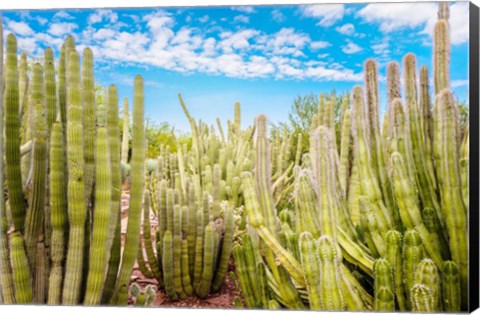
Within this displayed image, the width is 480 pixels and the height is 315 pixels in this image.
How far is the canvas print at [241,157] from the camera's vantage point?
411 cm

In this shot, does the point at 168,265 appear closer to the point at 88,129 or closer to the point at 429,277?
the point at 88,129

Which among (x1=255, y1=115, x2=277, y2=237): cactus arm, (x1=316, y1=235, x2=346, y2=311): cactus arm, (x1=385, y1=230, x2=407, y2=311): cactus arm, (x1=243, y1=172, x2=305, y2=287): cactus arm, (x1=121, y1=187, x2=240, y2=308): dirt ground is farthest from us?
(x1=121, y1=187, x2=240, y2=308): dirt ground

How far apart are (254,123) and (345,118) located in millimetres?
675

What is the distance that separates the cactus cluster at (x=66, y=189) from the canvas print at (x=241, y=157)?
0.01 metres

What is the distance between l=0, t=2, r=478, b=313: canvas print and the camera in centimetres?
411

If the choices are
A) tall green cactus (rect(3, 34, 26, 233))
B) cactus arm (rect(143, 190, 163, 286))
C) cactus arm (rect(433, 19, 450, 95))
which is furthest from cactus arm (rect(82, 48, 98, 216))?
cactus arm (rect(433, 19, 450, 95))

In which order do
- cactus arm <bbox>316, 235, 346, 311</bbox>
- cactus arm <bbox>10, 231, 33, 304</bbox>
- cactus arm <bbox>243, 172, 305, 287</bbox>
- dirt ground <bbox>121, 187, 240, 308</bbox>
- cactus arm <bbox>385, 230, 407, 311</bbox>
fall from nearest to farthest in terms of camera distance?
cactus arm <bbox>316, 235, 346, 311</bbox> < cactus arm <bbox>385, 230, 407, 311</bbox> < cactus arm <bbox>10, 231, 33, 304</bbox> < cactus arm <bbox>243, 172, 305, 287</bbox> < dirt ground <bbox>121, 187, 240, 308</bbox>

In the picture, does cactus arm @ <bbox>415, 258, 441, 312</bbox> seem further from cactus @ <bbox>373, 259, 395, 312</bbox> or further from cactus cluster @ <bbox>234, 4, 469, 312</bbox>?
cactus @ <bbox>373, 259, 395, 312</bbox>

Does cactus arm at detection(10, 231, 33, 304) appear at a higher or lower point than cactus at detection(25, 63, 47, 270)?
lower

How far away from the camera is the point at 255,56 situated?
4.70 m

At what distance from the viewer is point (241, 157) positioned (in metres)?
4.77

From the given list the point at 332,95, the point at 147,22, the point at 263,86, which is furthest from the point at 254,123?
the point at 147,22

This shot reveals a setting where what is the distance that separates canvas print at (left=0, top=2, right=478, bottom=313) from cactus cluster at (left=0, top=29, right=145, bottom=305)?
0.04 feet

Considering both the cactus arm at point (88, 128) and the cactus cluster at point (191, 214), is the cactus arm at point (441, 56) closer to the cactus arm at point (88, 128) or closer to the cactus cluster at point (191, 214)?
the cactus cluster at point (191, 214)
